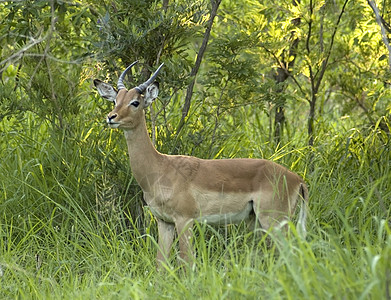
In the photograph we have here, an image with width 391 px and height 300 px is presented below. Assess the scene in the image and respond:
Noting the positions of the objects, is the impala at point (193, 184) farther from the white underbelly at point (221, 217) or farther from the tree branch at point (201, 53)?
the tree branch at point (201, 53)

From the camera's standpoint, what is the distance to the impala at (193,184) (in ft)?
17.8

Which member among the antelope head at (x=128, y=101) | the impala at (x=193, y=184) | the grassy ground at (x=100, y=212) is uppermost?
the antelope head at (x=128, y=101)

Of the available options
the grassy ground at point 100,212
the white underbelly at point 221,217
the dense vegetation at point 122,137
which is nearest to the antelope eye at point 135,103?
the dense vegetation at point 122,137

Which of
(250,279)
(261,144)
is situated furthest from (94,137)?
(250,279)

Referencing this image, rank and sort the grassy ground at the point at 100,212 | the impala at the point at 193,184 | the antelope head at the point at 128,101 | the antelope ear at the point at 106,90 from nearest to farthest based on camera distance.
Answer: the grassy ground at the point at 100,212
the antelope head at the point at 128,101
the impala at the point at 193,184
the antelope ear at the point at 106,90

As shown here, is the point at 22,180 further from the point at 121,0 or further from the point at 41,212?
the point at 121,0

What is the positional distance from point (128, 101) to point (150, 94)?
0.26 m

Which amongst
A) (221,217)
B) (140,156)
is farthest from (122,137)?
(221,217)

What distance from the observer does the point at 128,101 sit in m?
5.43

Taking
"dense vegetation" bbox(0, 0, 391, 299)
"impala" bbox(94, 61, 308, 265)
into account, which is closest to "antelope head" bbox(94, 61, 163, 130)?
"impala" bbox(94, 61, 308, 265)

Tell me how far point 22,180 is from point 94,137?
30.2 inches

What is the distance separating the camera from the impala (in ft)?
17.8

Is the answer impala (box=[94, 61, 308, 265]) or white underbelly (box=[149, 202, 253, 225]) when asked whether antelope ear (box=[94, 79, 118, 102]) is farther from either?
white underbelly (box=[149, 202, 253, 225])

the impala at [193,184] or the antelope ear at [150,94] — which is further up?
the antelope ear at [150,94]
